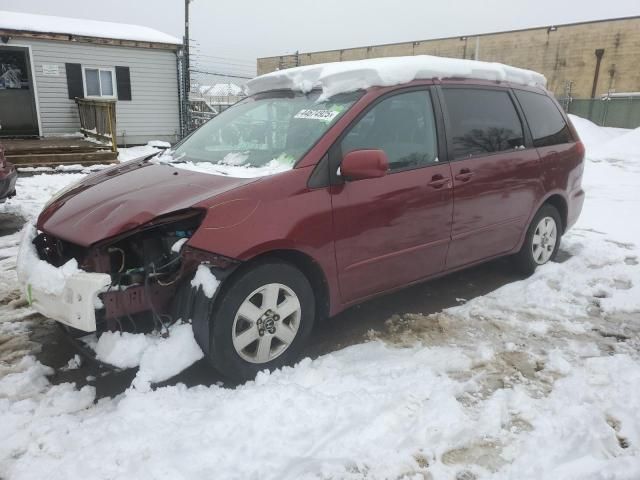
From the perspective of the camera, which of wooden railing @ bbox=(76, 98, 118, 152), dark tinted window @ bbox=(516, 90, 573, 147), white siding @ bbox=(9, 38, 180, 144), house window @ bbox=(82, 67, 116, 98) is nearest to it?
dark tinted window @ bbox=(516, 90, 573, 147)

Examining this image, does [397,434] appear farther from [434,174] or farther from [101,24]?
[101,24]

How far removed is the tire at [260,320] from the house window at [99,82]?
13.9 m

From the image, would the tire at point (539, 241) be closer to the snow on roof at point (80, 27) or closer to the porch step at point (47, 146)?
the porch step at point (47, 146)

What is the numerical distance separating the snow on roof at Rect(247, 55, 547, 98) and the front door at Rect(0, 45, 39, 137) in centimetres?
1237

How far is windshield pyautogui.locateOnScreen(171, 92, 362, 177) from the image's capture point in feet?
10.4

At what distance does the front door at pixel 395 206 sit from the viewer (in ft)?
10.5

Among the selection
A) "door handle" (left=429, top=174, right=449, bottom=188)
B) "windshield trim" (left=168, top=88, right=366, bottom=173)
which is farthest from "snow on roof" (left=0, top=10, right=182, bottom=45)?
"door handle" (left=429, top=174, right=449, bottom=188)

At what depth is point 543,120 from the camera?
15.4 feet

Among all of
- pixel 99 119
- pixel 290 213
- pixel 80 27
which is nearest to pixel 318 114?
pixel 290 213

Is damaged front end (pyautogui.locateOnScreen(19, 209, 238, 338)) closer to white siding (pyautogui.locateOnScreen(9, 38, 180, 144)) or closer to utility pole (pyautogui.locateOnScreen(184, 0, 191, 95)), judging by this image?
white siding (pyautogui.locateOnScreen(9, 38, 180, 144))

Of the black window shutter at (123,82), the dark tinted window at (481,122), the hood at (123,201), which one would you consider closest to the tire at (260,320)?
the hood at (123,201)

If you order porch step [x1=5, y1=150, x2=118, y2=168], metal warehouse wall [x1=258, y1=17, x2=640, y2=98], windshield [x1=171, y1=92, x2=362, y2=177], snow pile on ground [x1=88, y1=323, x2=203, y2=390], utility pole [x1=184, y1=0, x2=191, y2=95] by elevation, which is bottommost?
snow pile on ground [x1=88, y1=323, x2=203, y2=390]

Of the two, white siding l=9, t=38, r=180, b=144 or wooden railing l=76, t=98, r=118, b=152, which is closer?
wooden railing l=76, t=98, r=118, b=152

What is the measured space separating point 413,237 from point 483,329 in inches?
34.9
